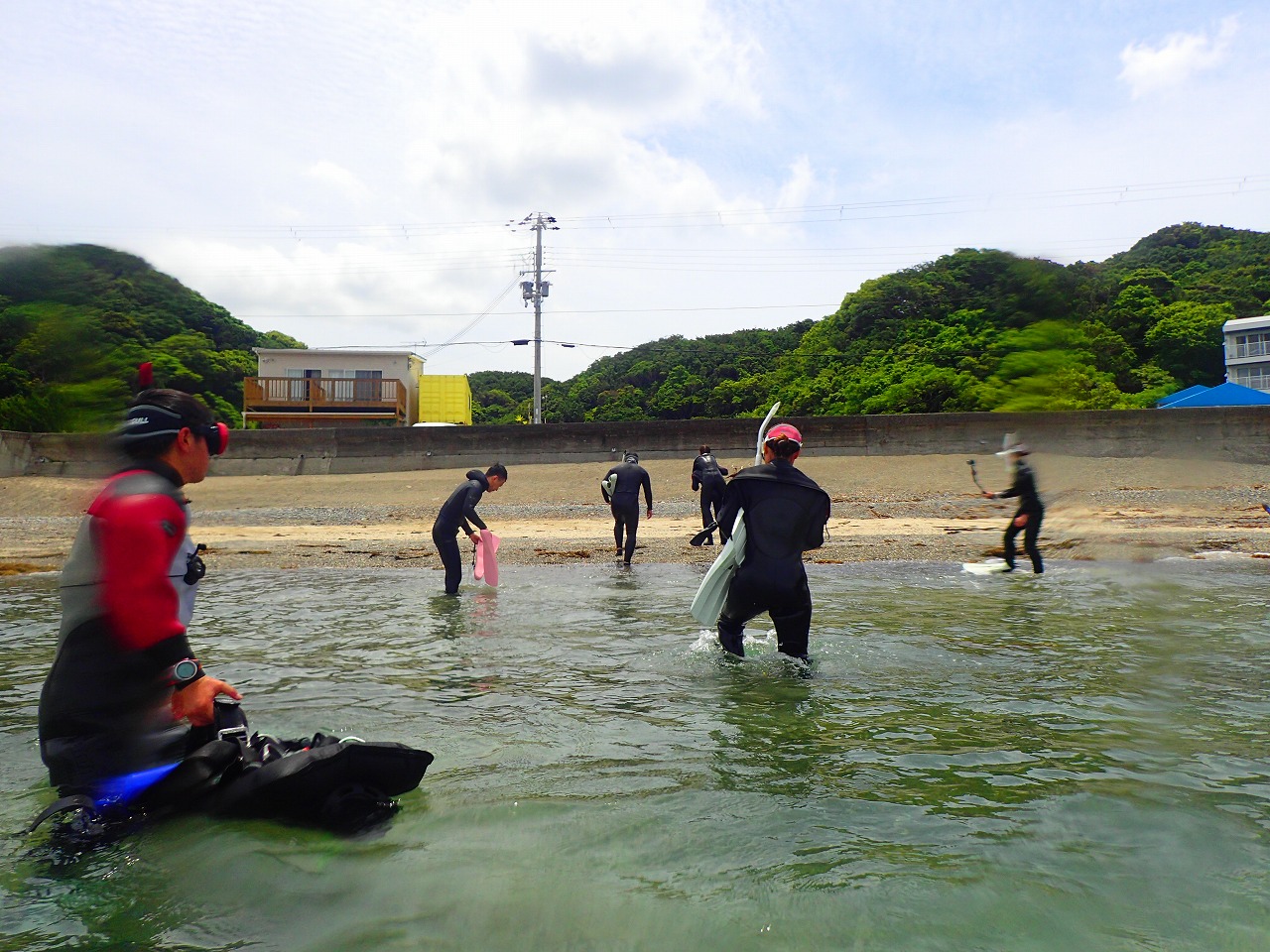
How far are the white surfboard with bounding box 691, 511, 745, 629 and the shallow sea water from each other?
488mm

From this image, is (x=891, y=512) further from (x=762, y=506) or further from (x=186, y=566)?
(x=186, y=566)

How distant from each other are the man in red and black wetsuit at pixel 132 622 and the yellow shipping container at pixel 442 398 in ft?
134

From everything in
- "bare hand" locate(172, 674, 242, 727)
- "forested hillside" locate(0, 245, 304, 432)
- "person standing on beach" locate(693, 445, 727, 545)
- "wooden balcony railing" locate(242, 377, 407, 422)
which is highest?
"wooden balcony railing" locate(242, 377, 407, 422)

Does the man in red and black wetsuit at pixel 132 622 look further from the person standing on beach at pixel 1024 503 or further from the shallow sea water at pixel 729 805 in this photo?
the person standing on beach at pixel 1024 503

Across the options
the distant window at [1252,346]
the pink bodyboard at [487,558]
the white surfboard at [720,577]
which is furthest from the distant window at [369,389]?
the distant window at [1252,346]

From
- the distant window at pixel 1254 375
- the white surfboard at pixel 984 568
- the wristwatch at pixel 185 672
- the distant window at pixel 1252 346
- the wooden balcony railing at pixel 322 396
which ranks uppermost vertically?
the distant window at pixel 1252 346

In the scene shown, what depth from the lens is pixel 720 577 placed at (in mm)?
5777

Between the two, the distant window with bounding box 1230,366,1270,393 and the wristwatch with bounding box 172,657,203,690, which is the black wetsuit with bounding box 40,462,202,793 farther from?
the distant window with bounding box 1230,366,1270,393

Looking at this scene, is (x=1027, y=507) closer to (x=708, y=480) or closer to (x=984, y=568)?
(x=984, y=568)

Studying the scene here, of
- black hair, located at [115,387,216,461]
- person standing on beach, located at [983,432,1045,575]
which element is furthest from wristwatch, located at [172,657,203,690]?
person standing on beach, located at [983,432,1045,575]

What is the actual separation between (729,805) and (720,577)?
2.32 metres

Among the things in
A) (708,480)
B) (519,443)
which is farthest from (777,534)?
(519,443)

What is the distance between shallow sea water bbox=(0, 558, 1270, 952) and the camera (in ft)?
8.64

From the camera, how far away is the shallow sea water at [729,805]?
8.64ft
